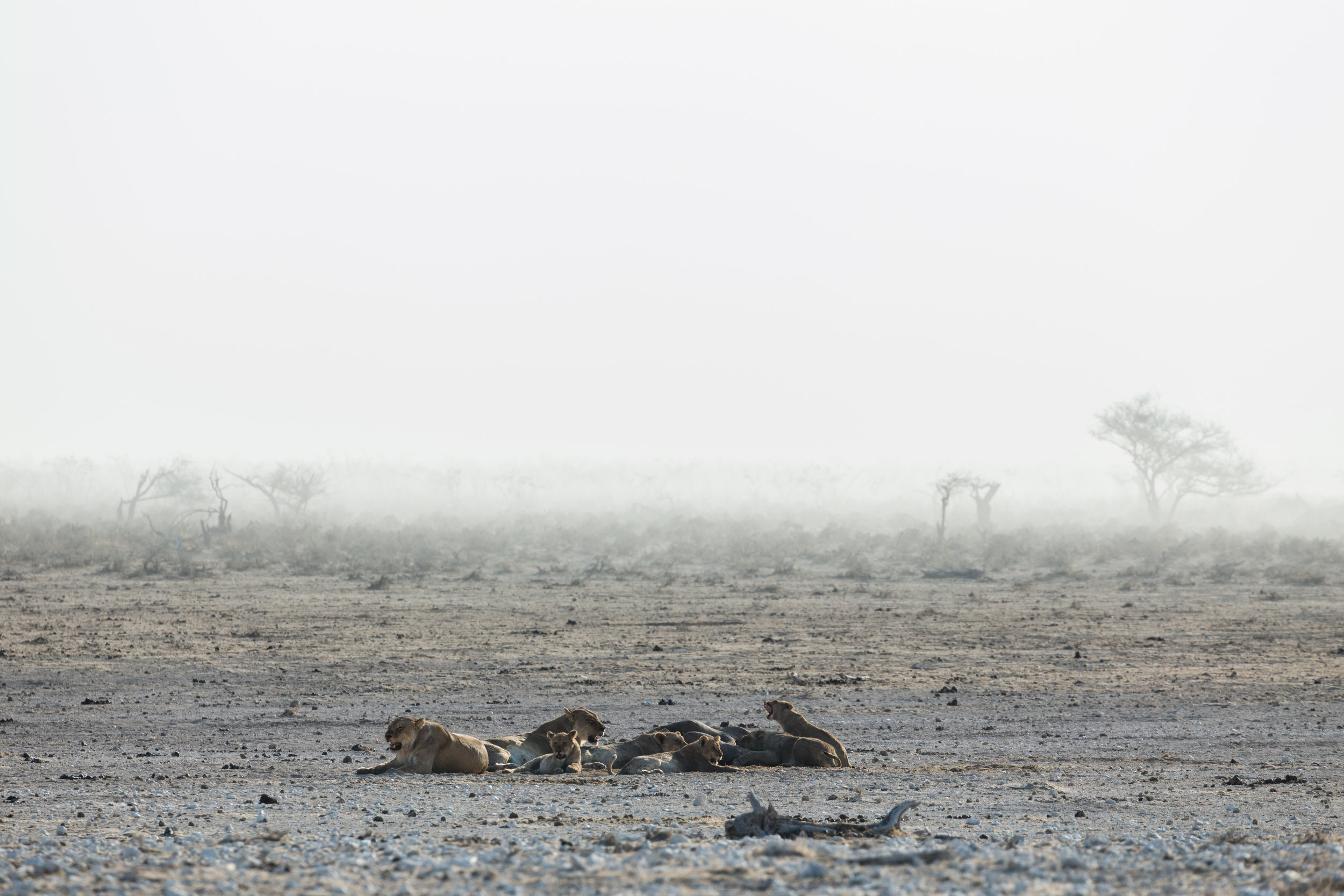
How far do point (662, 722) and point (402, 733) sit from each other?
389 cm

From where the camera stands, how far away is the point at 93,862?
6.40 meters

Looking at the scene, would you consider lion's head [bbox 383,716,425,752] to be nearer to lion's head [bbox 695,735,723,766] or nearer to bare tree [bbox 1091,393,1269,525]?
lion's head [bbox 695,735,723,766]

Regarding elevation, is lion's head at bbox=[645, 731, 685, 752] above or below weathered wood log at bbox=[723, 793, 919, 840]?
below

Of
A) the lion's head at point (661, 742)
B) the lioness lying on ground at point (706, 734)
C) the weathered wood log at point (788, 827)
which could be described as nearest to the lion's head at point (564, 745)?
the lion's head at point (661, 742)

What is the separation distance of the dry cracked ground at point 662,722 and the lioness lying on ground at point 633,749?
615 mm

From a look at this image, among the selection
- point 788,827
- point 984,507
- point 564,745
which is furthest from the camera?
point 984,507

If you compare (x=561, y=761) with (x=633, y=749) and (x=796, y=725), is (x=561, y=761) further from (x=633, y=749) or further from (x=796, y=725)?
(x=796, y=725)

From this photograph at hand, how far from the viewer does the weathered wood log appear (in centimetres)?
749

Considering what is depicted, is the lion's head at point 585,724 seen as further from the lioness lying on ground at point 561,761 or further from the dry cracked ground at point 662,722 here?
the dry cracked ground at point 662,722

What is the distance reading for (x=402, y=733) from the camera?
34.0 feet

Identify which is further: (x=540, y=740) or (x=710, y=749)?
(x=540, y=740)

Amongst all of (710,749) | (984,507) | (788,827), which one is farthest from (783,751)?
(984,507)

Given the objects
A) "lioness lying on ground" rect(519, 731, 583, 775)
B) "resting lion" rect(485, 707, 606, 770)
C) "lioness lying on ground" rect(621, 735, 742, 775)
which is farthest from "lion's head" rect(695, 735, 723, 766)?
"lioness lying on ground" rect(519, 731, 583, 775)

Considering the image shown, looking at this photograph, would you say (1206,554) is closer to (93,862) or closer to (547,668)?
(547,668)
